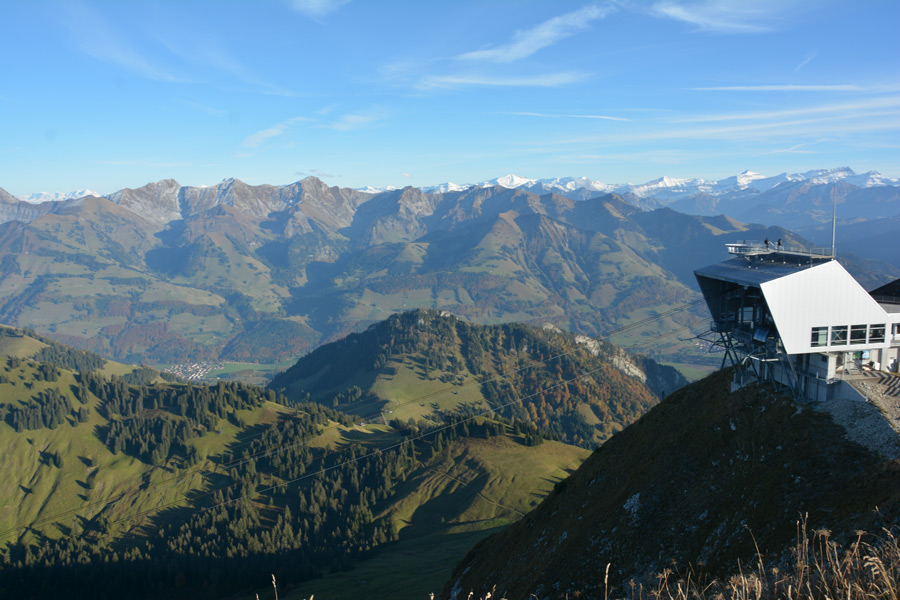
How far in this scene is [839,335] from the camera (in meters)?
42.7

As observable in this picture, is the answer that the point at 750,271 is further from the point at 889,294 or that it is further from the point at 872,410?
the point at 889,294

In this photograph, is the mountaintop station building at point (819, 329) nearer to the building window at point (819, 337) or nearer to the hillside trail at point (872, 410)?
the building window at point (819, 337)

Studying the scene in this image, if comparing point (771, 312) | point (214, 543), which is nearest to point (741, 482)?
point (771, 312)

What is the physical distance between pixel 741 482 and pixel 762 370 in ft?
42.3

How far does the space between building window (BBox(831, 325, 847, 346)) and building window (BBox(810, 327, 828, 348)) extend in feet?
2.58

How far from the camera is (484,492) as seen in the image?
174m

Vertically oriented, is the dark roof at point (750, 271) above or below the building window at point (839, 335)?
above

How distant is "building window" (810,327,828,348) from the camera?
139 ft

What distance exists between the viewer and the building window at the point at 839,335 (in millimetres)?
42594

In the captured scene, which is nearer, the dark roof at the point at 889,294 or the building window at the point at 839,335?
the building window at the point at 839,335

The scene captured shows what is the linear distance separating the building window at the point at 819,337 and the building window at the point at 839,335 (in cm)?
79

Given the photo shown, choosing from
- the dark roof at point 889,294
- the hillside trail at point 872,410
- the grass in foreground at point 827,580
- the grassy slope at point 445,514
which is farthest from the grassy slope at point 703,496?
the grassy slope at point 445,514

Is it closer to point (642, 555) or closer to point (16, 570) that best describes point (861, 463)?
point (642, 555)

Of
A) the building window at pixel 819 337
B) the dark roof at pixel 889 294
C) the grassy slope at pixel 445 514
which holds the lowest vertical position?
the grassy slope at pixel 445 514
